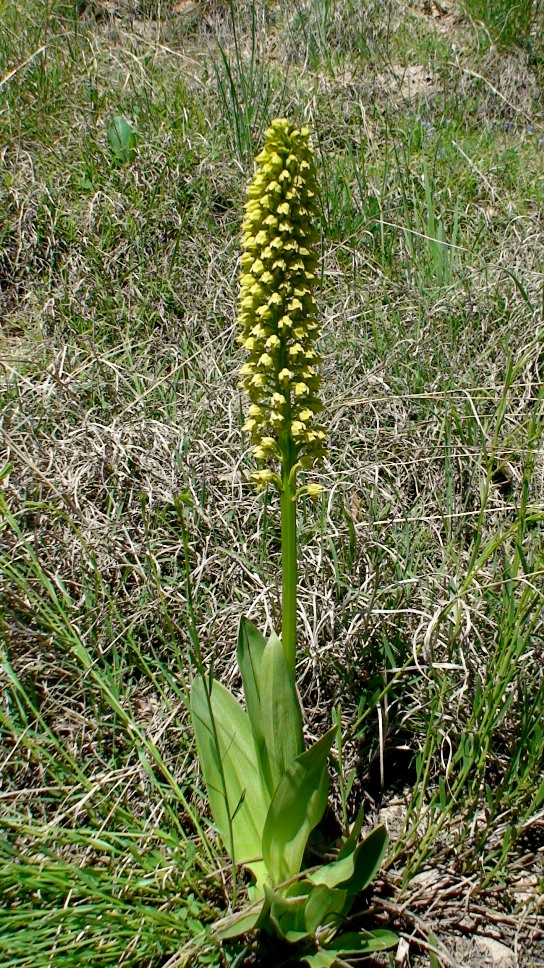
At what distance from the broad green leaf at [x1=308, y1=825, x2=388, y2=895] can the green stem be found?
0.51 metres

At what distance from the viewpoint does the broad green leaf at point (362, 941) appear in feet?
6.89

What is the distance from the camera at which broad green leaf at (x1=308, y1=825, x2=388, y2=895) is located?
6.91 feet

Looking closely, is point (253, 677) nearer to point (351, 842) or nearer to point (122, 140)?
point (351, 842)

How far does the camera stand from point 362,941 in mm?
2131

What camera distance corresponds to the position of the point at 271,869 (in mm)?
2186

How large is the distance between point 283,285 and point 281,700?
109 centimetres

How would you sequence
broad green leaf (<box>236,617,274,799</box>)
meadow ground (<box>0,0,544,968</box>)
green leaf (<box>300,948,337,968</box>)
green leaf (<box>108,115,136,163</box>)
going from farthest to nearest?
1. green leaf (<box>108,115,136,163</box>)
2. meadow ground (<box>0,0,544,968</box>)
3. broad green leaf (<box>236,617,274,799</box>)
4. green leaf (<box>300,948,337,968</box>)

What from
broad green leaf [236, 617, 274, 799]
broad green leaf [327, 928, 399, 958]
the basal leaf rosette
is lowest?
broad green leaf [327, 928, 399, 958]

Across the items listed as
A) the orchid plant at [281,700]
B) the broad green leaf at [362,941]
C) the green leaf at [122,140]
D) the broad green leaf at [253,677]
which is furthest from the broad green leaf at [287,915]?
the green leaf at [122,140]

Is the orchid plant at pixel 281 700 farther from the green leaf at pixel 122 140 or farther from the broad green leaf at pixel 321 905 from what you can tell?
the green leaf at pixel 122 140

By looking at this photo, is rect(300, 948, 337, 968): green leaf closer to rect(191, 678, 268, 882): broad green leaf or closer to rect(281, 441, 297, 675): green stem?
rect(191, 678, 268, 882): broad green leaf

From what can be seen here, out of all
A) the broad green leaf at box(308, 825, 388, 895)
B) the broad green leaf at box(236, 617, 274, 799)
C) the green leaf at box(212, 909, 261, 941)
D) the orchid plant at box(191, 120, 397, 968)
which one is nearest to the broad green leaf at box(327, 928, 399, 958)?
the orchid plant at box(191, 120, 397, 968)

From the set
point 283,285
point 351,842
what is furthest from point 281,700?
point 283,285

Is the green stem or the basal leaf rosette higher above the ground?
the basal leaf rosette
